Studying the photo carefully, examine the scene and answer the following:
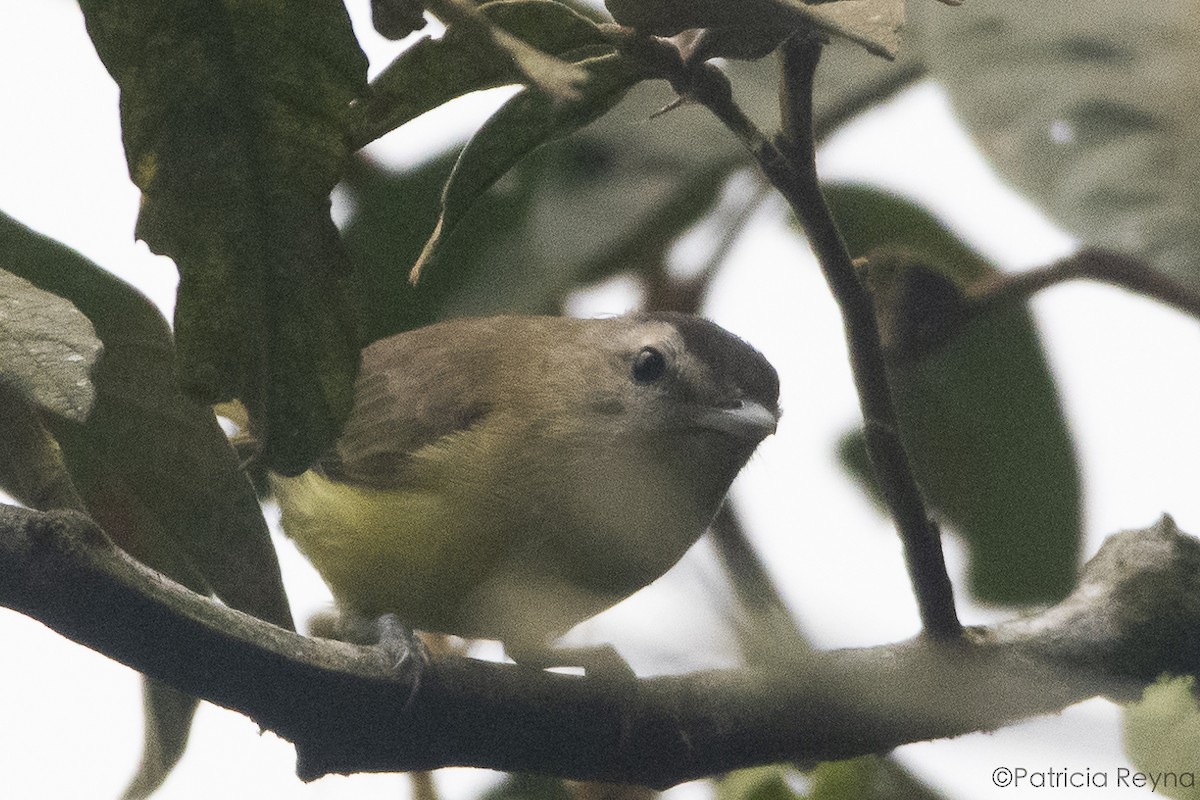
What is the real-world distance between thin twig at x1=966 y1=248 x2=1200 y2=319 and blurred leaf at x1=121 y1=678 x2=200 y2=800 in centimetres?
163

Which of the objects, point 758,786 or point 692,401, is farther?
point 692,401

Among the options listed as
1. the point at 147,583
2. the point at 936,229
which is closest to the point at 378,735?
the point at 147,583

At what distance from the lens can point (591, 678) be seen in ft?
7.44

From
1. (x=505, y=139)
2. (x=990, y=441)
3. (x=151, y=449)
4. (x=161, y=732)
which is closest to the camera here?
(x=505, y=139)

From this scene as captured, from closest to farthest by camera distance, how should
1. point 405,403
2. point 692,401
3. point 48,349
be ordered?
point 48,349 → point 692,401 → point 405,403

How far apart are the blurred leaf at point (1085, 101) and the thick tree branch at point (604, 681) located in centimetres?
95

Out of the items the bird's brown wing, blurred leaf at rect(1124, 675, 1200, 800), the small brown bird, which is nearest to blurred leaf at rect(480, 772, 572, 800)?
the small brown bird

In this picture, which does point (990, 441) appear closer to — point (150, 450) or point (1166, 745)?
point (150, 450)

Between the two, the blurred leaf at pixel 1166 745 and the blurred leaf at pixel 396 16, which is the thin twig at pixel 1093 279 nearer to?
the blurred leaf at pixel 1166 745

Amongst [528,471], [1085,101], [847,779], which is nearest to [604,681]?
[847,779]

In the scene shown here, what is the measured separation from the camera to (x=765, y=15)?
1.34 metres

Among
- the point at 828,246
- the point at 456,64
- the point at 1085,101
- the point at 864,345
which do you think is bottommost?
the point at 864,345

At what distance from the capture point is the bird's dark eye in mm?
3838

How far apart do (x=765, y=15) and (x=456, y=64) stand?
0.38 meters
